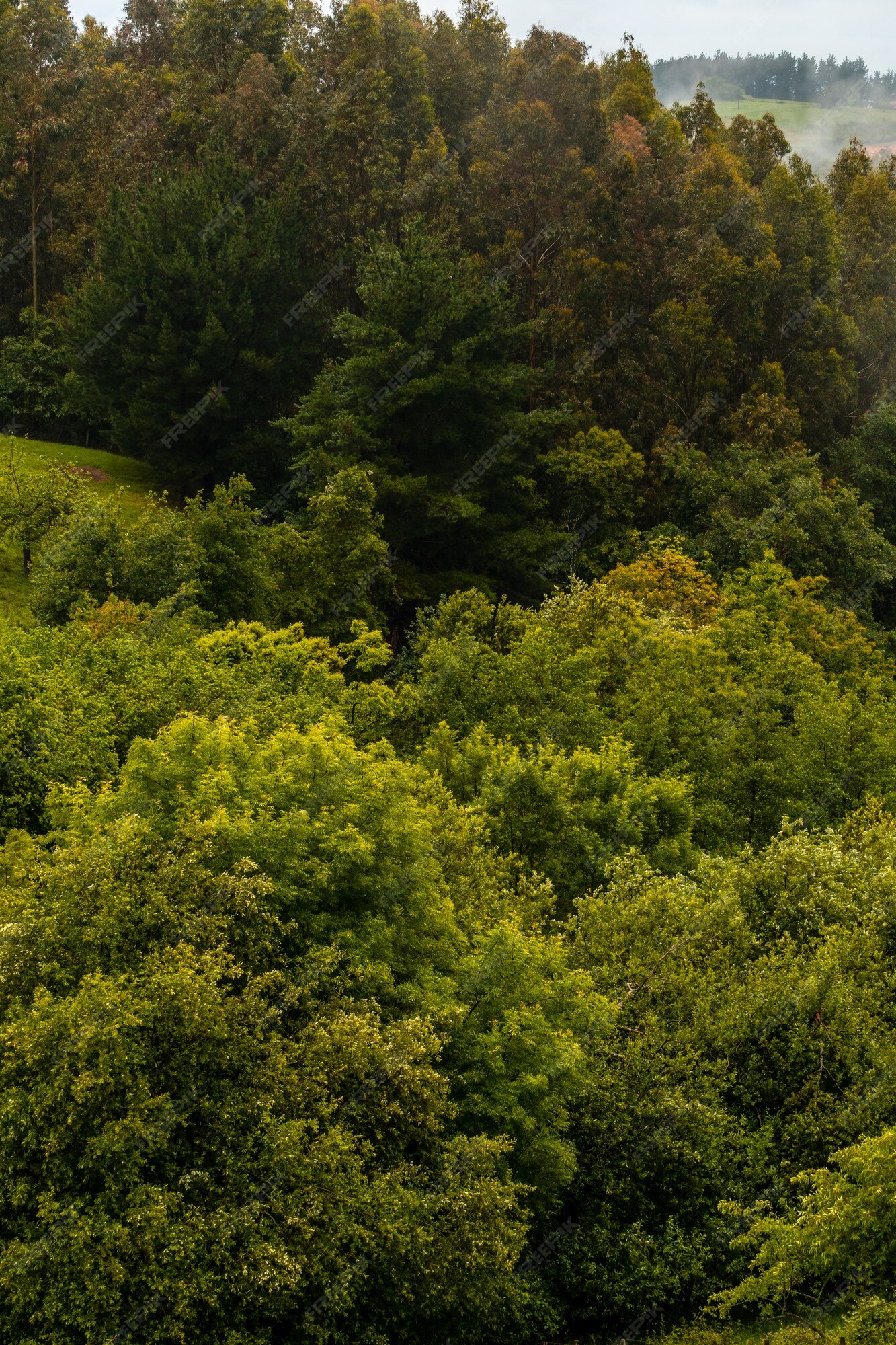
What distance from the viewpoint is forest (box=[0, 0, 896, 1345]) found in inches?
715

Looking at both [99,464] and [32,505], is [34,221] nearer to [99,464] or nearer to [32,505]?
[99,464]

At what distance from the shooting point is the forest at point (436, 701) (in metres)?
18.2

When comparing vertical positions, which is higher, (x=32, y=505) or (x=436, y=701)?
(x=32, y=505)

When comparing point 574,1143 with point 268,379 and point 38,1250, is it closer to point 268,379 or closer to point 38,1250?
point 38,1250

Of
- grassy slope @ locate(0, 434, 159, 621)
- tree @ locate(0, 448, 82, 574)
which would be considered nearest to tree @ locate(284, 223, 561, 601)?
grassy slope @ locate(0, 434, 159, 621)

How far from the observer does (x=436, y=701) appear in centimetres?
4269

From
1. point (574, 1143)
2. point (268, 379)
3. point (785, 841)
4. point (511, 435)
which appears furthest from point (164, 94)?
point (574, 1143)

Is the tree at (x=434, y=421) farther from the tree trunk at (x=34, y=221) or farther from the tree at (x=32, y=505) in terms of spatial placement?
the tree trunk at (x=34, y=221)

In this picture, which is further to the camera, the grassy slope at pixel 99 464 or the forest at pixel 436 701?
the grassy slope at pixel 99 464

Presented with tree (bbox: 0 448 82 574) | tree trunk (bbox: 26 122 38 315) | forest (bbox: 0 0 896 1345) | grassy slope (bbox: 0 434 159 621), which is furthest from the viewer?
tree trunk (bbox: 26 122 38 315)

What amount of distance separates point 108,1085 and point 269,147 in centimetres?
6756

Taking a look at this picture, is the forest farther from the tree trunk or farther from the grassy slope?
the grassy slope

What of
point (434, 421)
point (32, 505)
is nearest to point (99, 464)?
point (434, 421)

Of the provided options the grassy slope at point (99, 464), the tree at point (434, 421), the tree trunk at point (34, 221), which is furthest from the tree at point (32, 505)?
the tree trunk at point (34, 221)
